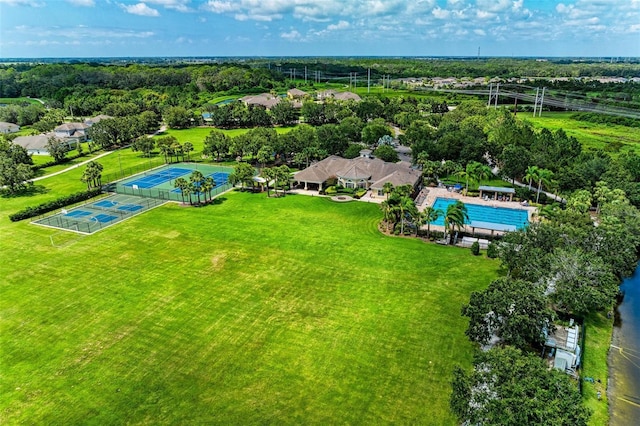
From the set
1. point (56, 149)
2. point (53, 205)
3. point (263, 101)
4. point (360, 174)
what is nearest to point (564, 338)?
point (360, 174)

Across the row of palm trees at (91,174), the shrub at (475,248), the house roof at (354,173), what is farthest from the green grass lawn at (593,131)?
the row of palm trees at (91,174)

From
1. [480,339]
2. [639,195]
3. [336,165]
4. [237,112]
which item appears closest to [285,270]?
[480,339]

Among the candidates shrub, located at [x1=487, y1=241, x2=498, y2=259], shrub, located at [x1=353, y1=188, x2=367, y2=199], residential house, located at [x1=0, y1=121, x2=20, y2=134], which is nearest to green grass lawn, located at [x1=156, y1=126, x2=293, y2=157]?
residential house, located at [x1=0, y1=121, x2=20, y2=134]

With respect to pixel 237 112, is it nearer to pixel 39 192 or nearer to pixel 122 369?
pixel 39 192

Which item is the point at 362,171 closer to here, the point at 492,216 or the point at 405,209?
the point at 405,209

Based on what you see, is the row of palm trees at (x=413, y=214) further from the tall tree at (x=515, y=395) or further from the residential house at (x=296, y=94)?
the residential house at (x=296, y=94)

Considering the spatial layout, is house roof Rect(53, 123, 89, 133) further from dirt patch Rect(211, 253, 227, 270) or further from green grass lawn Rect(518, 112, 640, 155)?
green grass lawn Rect(518, 112, 640, 155)
